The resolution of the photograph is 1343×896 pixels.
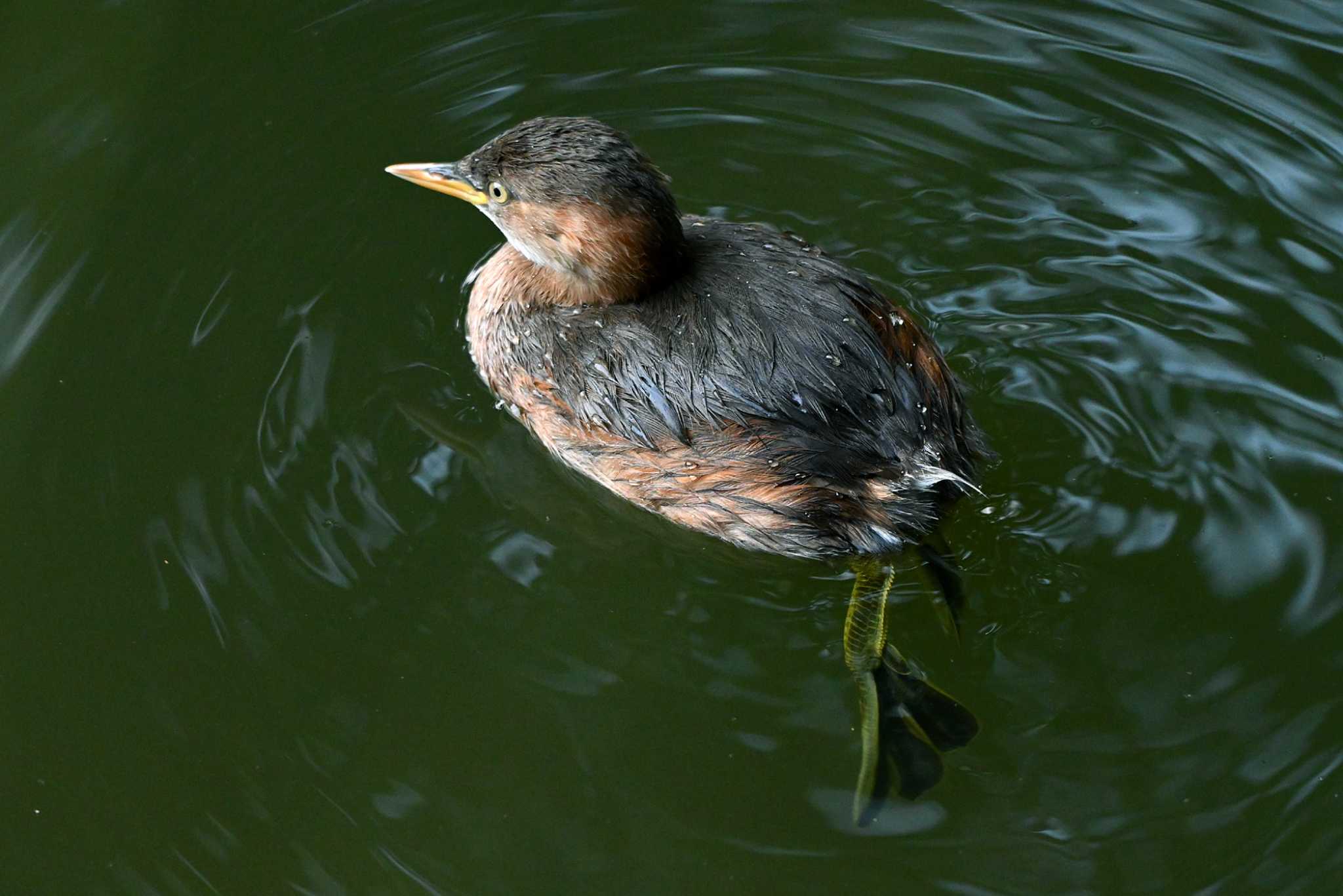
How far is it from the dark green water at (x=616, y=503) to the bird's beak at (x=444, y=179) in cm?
51

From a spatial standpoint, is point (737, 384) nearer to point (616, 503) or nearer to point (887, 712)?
point (616, 503)

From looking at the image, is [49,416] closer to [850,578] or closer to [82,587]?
[82,587]

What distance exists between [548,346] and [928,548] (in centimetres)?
126

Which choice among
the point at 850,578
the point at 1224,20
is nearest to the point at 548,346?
the point at 850,578

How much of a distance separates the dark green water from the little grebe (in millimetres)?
142

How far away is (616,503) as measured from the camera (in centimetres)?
423

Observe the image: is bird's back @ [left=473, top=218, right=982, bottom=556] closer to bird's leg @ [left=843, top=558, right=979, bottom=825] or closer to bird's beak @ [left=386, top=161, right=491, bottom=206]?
bird's leg @ [left=843, top=558, right=979, bottom=825]

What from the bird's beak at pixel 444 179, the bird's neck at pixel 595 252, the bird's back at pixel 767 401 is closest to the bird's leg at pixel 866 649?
the bird's back at pixel 767 401

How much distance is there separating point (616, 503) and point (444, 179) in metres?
1.14

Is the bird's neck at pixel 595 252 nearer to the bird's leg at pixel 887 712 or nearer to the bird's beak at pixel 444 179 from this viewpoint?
the bird's beak at pixel 444 179

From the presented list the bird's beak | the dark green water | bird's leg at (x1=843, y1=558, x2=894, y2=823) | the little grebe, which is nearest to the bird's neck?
the little grebe

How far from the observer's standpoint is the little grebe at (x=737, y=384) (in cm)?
369

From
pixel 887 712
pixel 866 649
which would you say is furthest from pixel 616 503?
pixel 887 712

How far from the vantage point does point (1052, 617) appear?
3.86m
